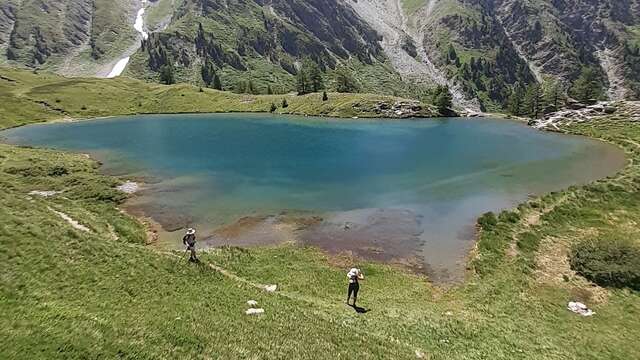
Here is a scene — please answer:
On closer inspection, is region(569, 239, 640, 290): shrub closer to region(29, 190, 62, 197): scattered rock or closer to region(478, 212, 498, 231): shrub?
region(478, 212, 498, 231): shrub

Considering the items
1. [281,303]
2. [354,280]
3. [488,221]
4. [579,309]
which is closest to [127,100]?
[488,221]

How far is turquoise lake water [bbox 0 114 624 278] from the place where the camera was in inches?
2050

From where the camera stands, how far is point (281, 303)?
98.3 feet

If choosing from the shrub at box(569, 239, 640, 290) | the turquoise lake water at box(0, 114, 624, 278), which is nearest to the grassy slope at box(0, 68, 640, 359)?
the shrub at box(569, 239, 640, 290)

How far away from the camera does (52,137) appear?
112250 millimetres

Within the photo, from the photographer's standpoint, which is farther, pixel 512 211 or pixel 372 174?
pixel 372 174

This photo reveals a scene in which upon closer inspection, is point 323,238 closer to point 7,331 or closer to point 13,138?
point 7,331

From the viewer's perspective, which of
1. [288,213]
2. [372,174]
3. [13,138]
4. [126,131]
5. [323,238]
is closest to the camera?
[323,238]

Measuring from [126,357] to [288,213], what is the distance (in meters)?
38.7

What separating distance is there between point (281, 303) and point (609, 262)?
31303 millimetres

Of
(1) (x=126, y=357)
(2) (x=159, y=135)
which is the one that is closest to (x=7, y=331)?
(1) (x=126, y=357)

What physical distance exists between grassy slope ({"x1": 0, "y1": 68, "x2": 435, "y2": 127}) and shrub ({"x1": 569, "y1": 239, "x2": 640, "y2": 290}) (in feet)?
401

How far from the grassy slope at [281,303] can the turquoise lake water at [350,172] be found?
5.64 metres

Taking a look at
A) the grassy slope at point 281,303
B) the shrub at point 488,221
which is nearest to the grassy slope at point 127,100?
the shrub at point 488,221
